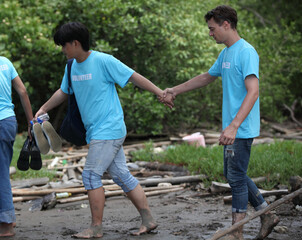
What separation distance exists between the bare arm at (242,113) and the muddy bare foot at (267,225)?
925 millimetres

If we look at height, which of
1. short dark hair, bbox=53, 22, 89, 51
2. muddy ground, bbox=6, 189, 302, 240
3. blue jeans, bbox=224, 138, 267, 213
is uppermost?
short dark hair, bbox=53, 22, 89, 51

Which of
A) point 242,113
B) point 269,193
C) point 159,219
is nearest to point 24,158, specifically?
point 159,219

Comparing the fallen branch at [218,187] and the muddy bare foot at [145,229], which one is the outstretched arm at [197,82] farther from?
the fallen branch at [218,187]

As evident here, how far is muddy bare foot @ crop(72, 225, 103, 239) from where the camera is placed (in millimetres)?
4879

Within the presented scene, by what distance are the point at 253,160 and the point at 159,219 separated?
7.94ft

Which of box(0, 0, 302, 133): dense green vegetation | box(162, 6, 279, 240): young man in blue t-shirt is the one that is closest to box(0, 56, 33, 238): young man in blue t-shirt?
box(162, 6, 279, 240): young man in blue t-shirt

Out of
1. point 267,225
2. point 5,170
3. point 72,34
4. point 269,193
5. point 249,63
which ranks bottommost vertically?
point 269,193

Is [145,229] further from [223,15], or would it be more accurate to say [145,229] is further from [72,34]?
[223,15]

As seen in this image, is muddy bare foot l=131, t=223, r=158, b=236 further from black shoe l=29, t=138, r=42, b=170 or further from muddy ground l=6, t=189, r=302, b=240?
black shoe l=29, t=138, r=42, b=170

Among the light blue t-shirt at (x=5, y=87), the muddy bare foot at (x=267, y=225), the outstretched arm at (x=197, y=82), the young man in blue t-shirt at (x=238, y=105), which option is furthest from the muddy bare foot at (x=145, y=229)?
the light blue t-shirt at (x=5, y=87)

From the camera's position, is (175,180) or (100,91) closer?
(100,91)

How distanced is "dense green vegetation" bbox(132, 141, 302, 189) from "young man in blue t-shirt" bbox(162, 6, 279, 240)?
8.11ft

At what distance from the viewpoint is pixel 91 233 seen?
4.89 m

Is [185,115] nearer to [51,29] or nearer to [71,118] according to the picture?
[51,29]
